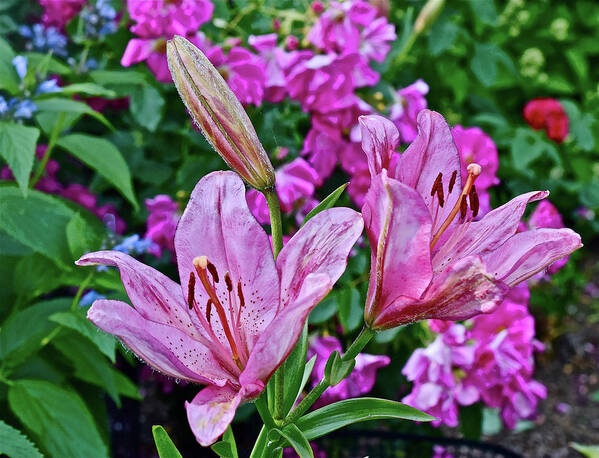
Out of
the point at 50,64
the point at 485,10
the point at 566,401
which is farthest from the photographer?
the point at 566,401

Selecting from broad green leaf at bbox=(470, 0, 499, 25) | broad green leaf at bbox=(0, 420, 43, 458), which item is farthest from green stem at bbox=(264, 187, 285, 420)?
broad green leaf at bbox=(470, 0, 499, 25)

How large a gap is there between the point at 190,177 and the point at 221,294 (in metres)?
0.88

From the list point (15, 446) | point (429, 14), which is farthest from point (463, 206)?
point (429, 14)

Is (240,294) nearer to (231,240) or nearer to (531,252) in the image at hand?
(231,240)

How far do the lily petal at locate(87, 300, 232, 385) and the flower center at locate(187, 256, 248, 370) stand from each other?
0.6 inches

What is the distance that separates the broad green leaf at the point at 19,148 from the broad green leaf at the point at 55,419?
27 centimetres

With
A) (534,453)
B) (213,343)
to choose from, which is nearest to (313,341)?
(213,343)

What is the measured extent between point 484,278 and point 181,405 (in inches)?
56.7

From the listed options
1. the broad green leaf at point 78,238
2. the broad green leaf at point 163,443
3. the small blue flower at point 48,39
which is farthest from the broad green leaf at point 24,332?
the small blue flower at point 48,39

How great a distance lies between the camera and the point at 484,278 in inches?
19.6

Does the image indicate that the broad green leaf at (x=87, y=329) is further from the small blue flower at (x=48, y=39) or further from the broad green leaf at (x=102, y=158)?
the small blue flower at (x=48, y=39)

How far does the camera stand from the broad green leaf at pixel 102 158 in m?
1.19

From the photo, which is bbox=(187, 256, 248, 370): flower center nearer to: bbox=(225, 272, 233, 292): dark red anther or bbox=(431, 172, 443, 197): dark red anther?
bbox=(225, 272, 233, 292): dark red anther

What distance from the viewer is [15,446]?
81 centimetres
